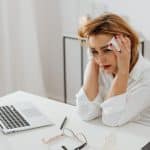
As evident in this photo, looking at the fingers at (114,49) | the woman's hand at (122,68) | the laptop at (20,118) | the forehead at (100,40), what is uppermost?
the forehead at (100,40)

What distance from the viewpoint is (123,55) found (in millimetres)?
1579

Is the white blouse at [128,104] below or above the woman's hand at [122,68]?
below

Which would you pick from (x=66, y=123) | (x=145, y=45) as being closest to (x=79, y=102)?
(x=66, y=123)

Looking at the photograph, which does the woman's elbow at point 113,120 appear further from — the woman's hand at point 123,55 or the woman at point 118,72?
the woman's hand at point 123,55

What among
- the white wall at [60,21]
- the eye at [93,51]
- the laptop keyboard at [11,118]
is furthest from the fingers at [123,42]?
the white wall at [60,21]

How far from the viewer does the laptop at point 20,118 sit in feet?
5.06

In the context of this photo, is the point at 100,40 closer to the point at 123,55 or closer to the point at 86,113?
the point at 123,55

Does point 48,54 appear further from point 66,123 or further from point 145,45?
point 66,123

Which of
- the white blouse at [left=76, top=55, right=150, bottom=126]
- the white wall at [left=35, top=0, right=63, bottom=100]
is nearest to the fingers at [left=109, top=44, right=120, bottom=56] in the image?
the white blouse at [left=76, top=55, right=150, bottom=126]

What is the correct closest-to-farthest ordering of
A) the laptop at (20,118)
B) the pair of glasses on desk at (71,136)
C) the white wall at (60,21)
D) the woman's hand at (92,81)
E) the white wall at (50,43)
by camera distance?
the pair of glasses on desk at (71,136)
the laptop at (20,118)
the woman's hand at (92,81)
the white wall at (60,21)
the white wall at (50,43)

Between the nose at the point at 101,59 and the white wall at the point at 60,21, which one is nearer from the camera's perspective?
the nose at the point at 101,59

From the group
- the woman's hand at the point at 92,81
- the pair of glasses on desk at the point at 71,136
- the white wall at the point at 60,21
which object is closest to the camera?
the pair of glasses on desk at the point at 71,136

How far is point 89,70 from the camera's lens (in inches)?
67.0

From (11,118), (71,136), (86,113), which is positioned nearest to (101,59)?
(86,113)
